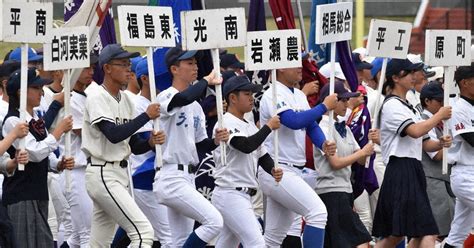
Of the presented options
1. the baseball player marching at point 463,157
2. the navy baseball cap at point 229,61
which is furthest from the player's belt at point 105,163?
the baseball player marching at point 463,157

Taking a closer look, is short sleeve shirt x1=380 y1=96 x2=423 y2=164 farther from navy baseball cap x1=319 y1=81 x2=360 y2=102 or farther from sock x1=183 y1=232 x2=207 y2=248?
sock x1=183 y1=232 x2=207 y2=248

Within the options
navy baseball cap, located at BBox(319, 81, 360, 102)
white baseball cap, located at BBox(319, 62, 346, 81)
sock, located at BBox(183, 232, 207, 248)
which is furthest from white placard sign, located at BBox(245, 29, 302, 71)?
white baseball cap, located at BBox(319, 62, 346, 81)

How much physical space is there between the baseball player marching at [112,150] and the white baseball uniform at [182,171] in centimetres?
33

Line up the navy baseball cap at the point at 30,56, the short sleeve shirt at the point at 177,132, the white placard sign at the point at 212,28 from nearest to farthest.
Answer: the white placard sign at the point at 212,28 → the short sleeve shirt at the point at 177,132 → the navy baseball cap at the point at 30,56

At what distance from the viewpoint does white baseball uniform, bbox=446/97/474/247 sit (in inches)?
551

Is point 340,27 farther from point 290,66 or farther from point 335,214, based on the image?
point 335,214

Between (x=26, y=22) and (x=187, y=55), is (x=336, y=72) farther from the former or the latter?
(x=26, y=22)

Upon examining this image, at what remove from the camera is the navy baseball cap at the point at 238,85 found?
513 inches

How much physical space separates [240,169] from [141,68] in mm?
1647

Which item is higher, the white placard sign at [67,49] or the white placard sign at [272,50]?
the white placard sign at [67,49]

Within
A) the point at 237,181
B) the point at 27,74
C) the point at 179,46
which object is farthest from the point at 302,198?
the point at 27,74

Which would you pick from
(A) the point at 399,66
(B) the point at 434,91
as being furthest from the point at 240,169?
(B) the point at 434,91

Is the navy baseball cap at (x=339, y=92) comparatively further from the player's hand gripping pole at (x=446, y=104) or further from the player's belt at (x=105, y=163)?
the player's belt at (x=105, y=163)

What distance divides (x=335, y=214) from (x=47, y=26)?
3300 mm
